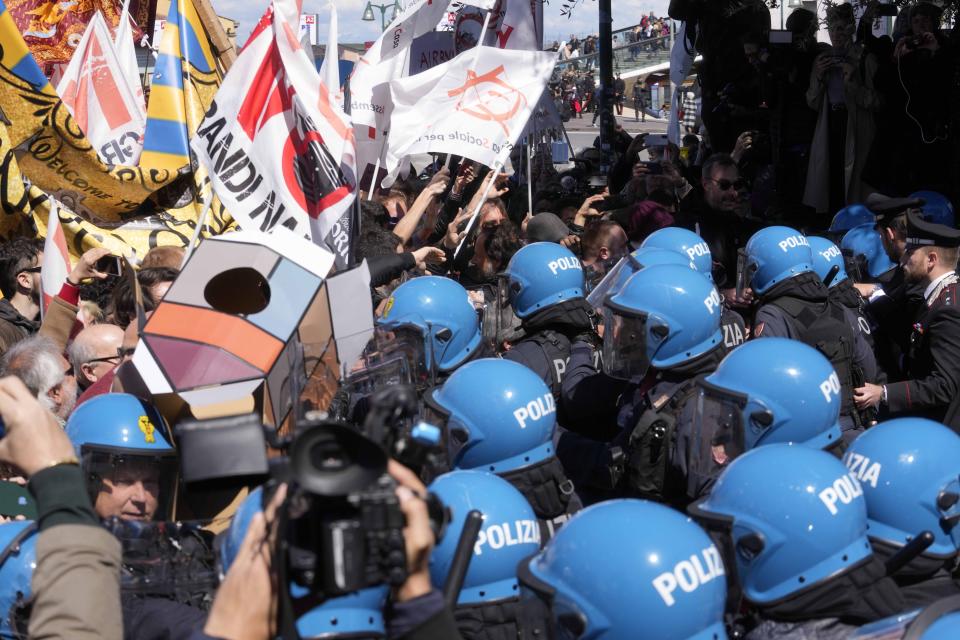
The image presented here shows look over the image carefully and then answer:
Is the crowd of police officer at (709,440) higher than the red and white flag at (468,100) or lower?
lower

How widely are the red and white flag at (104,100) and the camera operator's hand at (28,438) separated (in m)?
6.78

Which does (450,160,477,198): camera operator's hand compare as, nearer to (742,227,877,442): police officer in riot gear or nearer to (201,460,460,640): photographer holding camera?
(742,227,877,442): police officer in riot gear

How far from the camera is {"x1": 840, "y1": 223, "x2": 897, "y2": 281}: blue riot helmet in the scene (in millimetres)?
7852

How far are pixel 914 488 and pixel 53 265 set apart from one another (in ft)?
15.7

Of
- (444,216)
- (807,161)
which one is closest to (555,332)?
(444,216)

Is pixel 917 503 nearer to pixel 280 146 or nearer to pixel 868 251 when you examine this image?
pixel 280 146

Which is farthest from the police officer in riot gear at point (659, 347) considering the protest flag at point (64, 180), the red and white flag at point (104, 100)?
the red and white flag at point (104, 100)

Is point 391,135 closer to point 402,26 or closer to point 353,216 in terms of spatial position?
point 402,26

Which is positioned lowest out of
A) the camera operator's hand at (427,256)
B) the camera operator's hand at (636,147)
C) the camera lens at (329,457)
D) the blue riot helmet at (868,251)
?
the camera operator's hand at (636,147)

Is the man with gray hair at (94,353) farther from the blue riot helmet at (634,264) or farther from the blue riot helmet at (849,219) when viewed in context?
the blue riot helmet at (849,219)

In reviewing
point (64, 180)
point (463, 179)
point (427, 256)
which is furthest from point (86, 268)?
point (463, 179)

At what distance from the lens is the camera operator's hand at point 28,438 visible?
2607 mm

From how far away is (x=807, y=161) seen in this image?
34.9ft

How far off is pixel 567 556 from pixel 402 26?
7.06 metres
